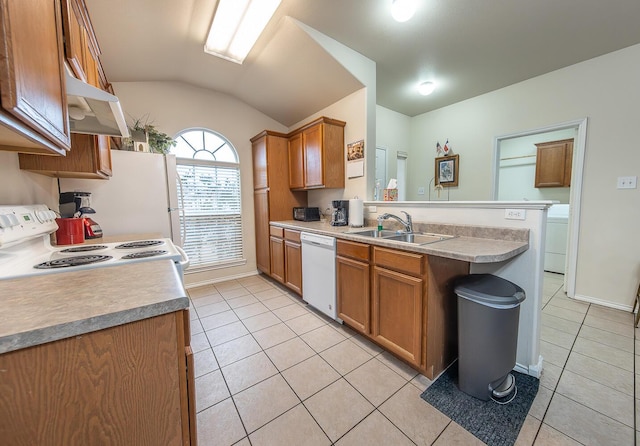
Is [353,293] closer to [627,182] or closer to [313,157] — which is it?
[313,157]

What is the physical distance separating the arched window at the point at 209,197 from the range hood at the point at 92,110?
1854 millimetres

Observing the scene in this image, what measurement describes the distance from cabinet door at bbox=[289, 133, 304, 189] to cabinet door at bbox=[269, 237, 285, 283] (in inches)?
33.4

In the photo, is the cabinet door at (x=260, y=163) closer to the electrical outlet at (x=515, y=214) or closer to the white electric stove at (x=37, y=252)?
the white electric stove at (x=37, y=252)

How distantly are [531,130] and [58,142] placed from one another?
4.24 m

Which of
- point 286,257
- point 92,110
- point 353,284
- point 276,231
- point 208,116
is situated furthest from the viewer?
point 208,116

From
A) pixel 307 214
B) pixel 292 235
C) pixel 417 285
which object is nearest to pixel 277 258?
pixel 292 235

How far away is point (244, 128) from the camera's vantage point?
3.72m

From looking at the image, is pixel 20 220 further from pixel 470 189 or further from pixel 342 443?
pixel 470 189

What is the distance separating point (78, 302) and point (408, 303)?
64.6 inches

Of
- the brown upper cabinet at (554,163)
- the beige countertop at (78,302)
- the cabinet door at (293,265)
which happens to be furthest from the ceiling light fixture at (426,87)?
the beige countertop at (78,302)

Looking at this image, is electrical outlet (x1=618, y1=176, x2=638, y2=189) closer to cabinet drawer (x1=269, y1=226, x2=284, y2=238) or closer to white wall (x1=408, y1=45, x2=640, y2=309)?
white wall (x1=408, y1=45, x2=640, y2=309)

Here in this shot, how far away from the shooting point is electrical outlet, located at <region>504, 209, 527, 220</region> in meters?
1.63

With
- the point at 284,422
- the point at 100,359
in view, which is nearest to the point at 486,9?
the point at 100,359

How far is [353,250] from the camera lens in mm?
2047
